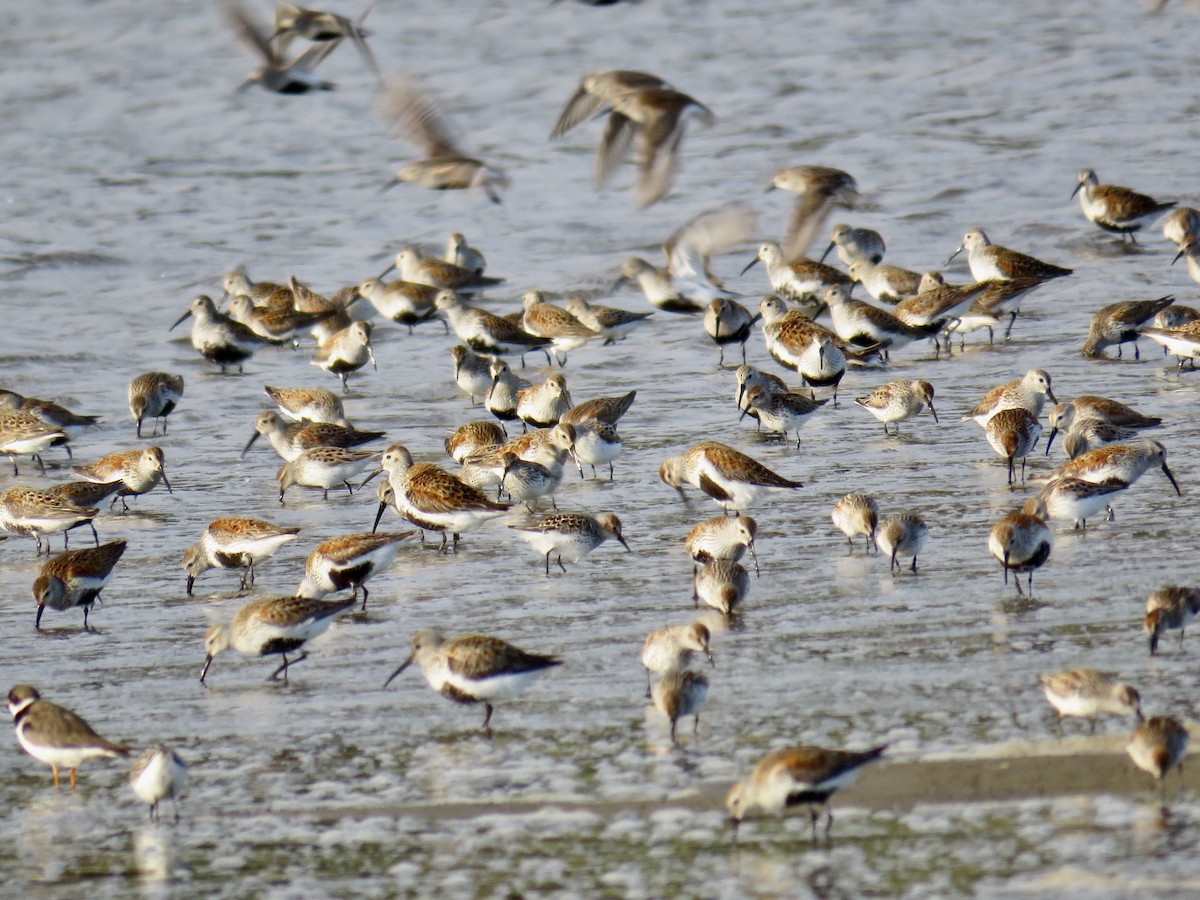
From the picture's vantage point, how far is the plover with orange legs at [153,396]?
13.5 meters

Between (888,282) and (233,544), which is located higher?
(233,544)

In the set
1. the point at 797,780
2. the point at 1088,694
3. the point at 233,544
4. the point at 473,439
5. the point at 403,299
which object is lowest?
the point at 403,299

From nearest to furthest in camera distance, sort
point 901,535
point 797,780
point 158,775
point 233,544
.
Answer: point 797,780 → point 158,775 → point 901,535 → point 233,544

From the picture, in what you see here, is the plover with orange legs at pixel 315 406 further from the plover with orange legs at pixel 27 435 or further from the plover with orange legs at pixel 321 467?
the plover with orange legs at pixel 27 435

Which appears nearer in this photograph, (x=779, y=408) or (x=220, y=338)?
(x=779, y=408)

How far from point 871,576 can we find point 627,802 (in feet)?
9.84

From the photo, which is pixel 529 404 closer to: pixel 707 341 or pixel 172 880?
pixel 707 341

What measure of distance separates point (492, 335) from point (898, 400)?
4368mm

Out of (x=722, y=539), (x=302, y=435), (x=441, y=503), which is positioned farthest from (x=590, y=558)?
(x=302, y=435)

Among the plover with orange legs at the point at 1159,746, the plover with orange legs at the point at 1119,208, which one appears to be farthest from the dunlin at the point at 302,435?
the plover with orange legs at the point at 1119,208

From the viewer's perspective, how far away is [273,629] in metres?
7.95

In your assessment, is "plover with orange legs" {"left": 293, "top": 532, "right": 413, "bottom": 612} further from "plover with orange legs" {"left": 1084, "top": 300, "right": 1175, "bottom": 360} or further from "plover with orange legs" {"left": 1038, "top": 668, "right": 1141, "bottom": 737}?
"plover with orange legs" {"left": 1084, "top": 300, "right": 1175, "bottom": 360}

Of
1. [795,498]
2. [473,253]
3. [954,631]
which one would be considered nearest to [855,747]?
[954,631]

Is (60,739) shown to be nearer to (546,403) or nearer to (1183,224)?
(546,403)
